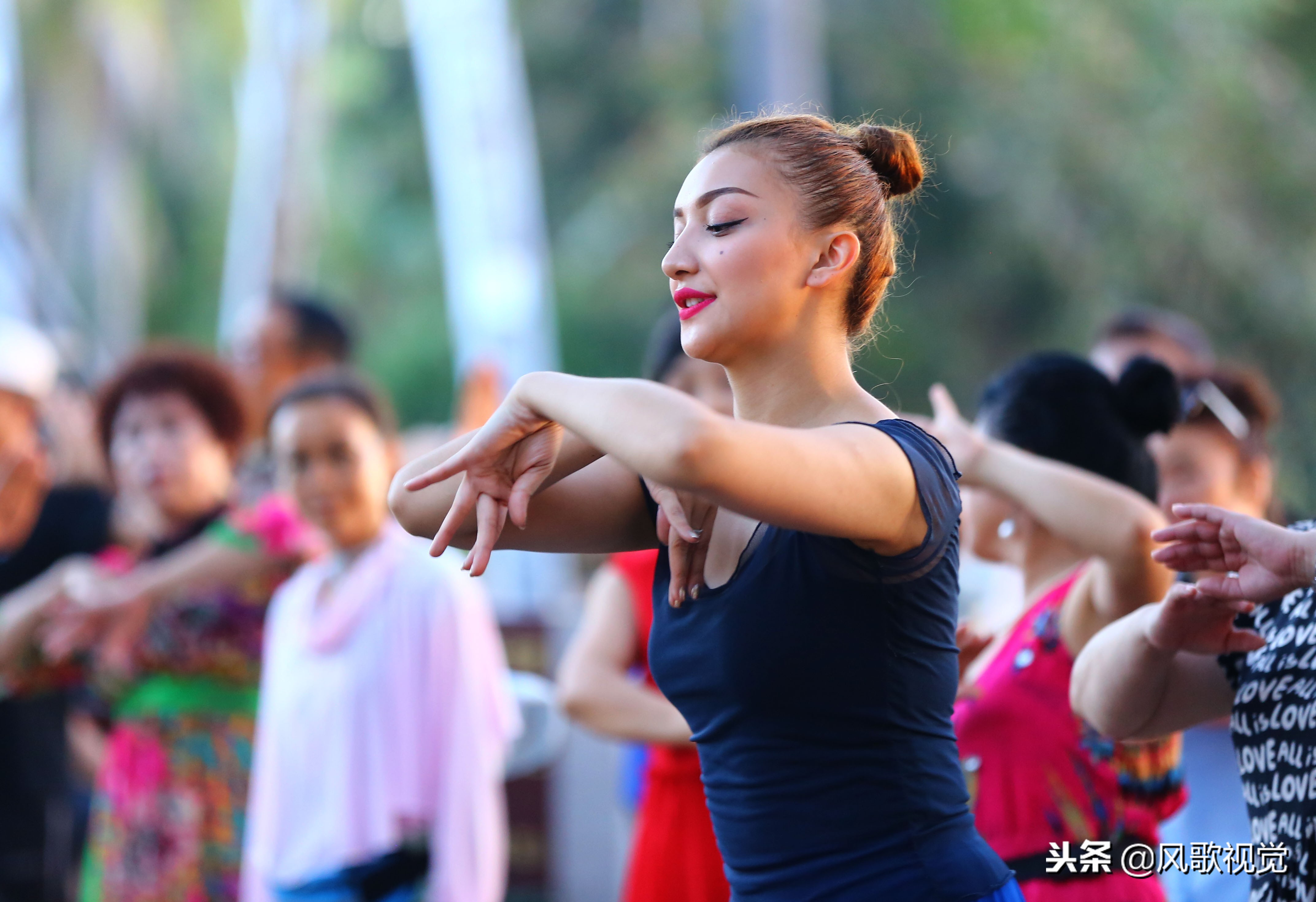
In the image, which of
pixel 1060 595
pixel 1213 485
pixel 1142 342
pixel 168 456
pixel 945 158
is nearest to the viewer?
pixel 1060 595

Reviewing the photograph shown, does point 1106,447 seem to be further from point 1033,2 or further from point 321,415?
point 1033,2

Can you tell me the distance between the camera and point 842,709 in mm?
1745

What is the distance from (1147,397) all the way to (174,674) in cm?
269

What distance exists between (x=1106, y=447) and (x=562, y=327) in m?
17.2

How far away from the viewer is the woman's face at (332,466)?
12.1 ft

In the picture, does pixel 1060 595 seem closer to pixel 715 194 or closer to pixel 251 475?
pixel 715 194

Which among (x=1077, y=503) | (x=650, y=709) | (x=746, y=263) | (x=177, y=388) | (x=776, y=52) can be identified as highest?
(x=776, y=52)

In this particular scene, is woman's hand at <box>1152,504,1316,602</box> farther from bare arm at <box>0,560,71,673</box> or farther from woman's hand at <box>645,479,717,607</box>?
bare arm at <box>0,560,71,673</box>

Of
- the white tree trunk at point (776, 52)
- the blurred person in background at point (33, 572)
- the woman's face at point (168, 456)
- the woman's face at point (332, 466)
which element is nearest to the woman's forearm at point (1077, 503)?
the woman's face at point (332, 466)

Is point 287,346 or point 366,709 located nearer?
point 366,709

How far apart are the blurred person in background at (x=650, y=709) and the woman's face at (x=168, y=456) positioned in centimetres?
132

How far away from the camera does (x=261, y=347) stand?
5555 millimetres

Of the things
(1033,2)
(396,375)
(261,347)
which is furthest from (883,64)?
(261,347)

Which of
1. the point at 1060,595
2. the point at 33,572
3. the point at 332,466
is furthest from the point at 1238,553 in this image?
the point at 33,572
